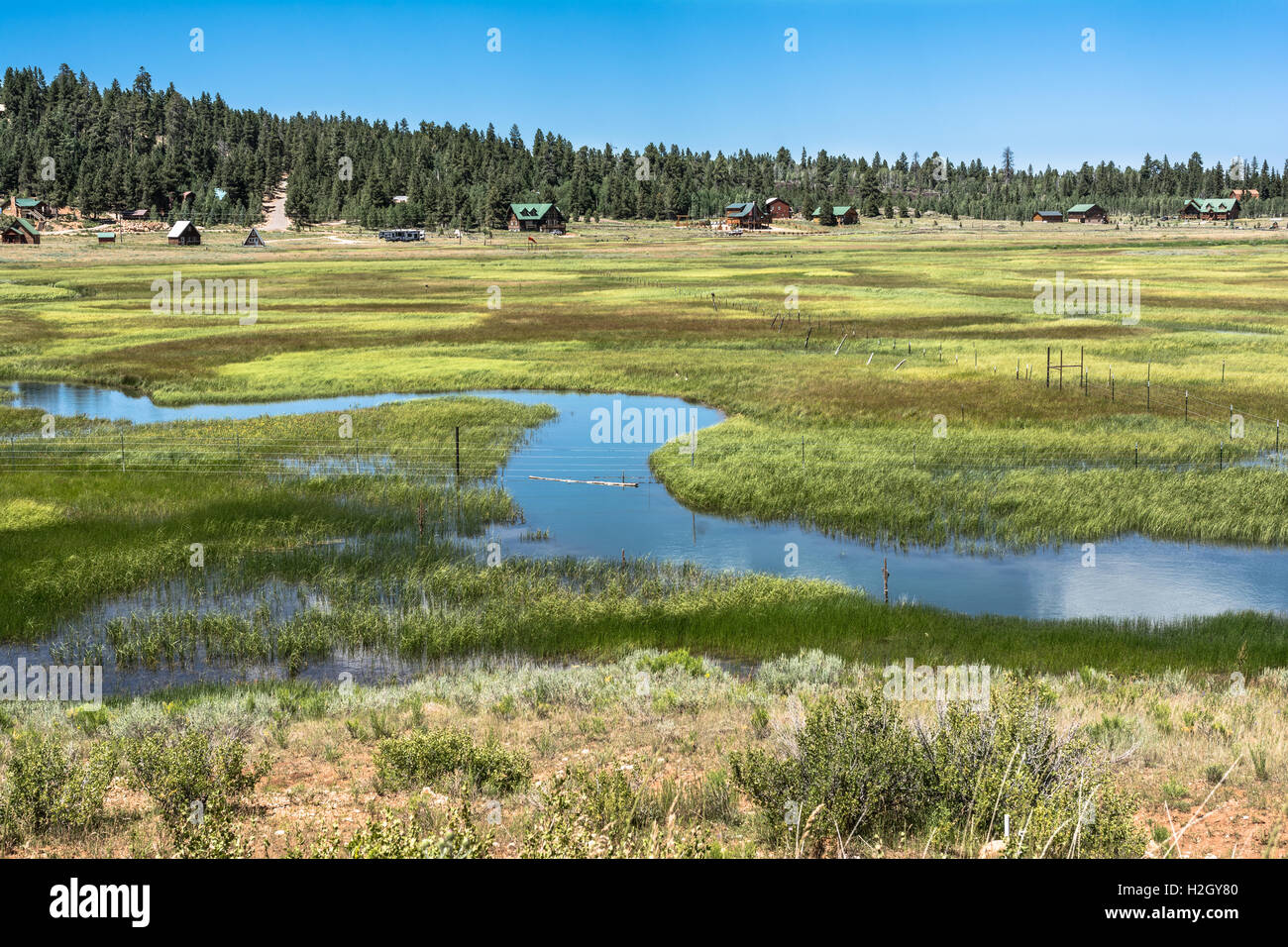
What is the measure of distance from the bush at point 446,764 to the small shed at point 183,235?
15599 cm

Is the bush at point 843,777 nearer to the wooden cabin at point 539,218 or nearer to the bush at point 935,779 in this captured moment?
the bush at point 935,779

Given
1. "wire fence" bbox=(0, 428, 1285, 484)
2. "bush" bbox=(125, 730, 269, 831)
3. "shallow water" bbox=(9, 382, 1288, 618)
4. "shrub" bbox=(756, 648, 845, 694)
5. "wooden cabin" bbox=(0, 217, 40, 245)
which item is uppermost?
"wooden cabin" bbox=(0, 217, 40, 245)

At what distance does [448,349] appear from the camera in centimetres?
5850

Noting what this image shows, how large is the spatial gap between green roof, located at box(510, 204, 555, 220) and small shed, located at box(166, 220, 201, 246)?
5139 centimetres

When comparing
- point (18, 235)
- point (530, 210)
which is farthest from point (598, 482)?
point (530, 210)

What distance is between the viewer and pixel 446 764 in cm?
1177

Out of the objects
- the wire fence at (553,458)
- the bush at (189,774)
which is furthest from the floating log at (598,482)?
the bush at (189,774)

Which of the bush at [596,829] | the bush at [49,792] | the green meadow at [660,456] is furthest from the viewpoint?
the green meadow at [660,456]

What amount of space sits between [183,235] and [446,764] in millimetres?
157190

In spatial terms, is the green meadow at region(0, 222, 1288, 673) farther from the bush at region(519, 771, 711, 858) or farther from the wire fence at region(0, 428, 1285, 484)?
the bush at region(519, 771, 711, 858)

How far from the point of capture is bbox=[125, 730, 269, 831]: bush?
1066 cm

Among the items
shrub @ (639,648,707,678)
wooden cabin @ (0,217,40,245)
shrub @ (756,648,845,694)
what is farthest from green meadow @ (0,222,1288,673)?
wooden cabin @ (0,217,40,245)

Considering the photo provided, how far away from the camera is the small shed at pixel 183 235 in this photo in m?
150
